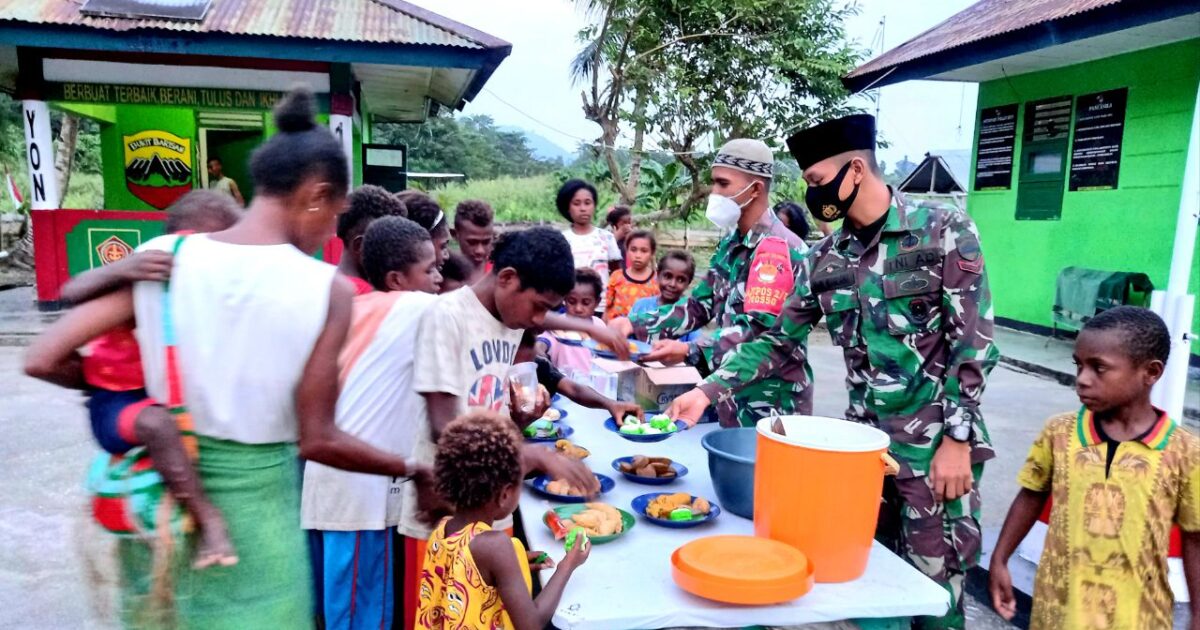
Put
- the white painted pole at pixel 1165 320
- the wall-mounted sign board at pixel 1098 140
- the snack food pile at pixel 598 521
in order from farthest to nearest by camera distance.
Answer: the wall-mounted sign board at pixel 1098 140 → the white painted pole at pixel 1165 320 → the snack food pile at pixel 598 521

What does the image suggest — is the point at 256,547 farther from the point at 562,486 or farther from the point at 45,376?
the point at 562,486

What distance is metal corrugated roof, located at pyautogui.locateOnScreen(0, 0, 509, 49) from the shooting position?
8.69m

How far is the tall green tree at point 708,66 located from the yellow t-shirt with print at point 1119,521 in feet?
40.0

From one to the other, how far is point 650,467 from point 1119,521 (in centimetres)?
122

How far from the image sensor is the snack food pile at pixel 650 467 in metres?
2.30

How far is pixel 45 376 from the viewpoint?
1389 millimetres

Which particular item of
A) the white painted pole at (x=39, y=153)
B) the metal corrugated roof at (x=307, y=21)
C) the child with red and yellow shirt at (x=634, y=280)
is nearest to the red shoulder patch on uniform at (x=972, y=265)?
the child with red and yellow shirt at (x=634, y=280)

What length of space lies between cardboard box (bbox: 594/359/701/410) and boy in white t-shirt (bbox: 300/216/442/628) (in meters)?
1.35

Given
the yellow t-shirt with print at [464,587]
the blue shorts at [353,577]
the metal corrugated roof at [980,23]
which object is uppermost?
the metal corrugated roof at [980,23]

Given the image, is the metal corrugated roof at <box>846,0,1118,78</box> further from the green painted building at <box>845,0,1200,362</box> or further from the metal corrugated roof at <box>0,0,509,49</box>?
the metal corrugated roof at <box>0,0,509,49</box>

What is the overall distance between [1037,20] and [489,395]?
26.2 feet

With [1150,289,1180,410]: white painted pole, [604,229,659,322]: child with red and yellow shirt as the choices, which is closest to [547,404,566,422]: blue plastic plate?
[604,229,659,322]: child with red and yellow shirt

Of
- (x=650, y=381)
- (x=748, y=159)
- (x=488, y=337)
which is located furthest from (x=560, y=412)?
(x=748, y=159)

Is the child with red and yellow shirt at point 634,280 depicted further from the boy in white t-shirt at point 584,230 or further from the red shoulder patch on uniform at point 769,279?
the red shoulder patch on uniform at point 769,279
